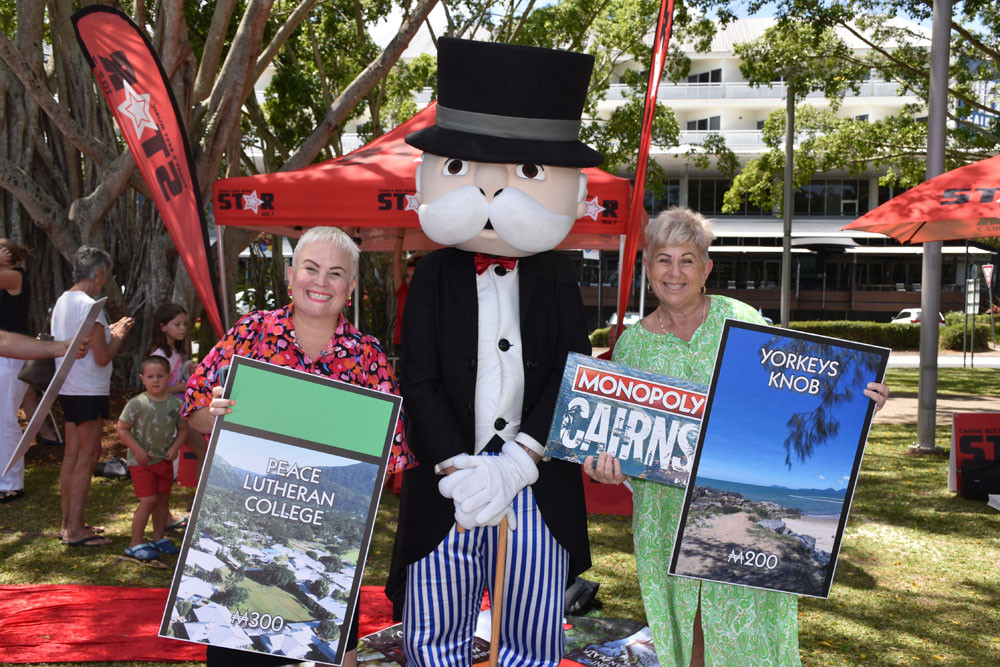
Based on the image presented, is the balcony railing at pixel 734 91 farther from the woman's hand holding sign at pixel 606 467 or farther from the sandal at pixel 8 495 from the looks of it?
the woman's hand holding sign at pixel 606 467

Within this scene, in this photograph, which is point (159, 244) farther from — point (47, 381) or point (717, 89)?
point (717, 89)

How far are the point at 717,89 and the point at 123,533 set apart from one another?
110ft

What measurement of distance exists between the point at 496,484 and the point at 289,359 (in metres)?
0.74

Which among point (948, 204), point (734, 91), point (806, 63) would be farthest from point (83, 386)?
point (734, 91)

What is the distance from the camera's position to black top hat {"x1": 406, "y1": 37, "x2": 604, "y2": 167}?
253cm

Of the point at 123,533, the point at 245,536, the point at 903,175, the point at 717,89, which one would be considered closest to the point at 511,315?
the point at 245,536

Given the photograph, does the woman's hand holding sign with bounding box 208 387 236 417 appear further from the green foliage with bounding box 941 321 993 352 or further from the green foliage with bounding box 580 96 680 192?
the green foliage with bounding box 941 321 993 352

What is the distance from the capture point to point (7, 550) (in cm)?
485

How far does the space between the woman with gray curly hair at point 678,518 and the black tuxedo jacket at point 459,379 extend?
0.25 m

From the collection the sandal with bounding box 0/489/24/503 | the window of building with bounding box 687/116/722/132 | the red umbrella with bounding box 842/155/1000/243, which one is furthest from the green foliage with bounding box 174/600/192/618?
the window of building with bounding box 687/116/722/132

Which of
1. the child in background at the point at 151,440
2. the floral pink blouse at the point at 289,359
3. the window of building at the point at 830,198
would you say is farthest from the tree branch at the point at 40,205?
the window of building at the point at 830,198

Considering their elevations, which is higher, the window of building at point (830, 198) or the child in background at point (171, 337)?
the window of building at point (830, 198)

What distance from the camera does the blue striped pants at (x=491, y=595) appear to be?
257 cm

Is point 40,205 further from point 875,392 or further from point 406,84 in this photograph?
point 406,84
